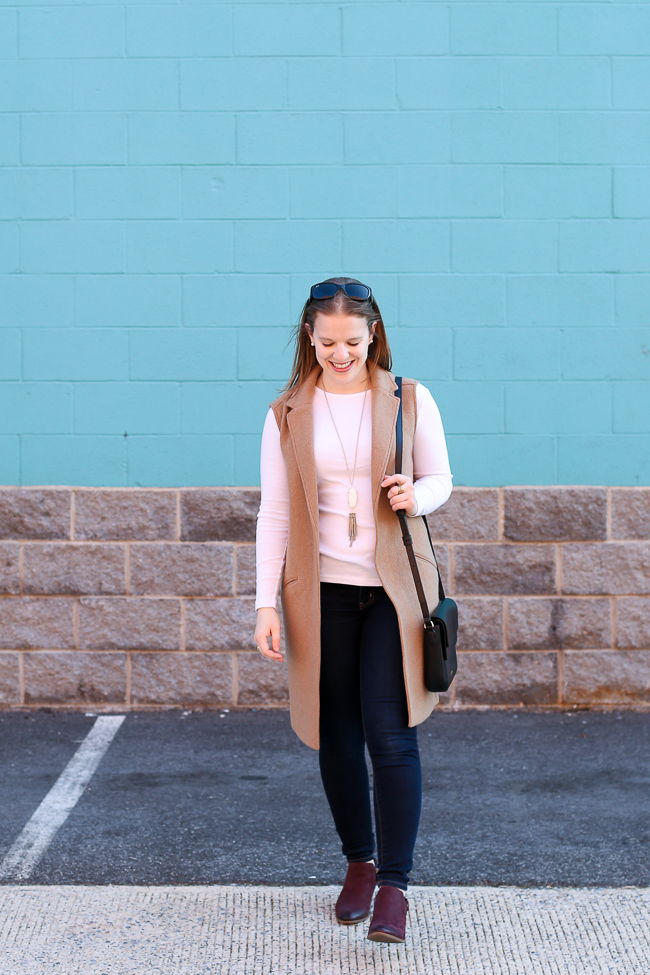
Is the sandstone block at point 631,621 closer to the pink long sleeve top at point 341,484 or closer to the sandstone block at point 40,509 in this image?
the pink long sleeve top at point 341,484

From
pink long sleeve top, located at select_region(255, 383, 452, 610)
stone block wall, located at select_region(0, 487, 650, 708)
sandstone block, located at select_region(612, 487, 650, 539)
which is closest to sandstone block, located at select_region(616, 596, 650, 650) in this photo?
stone block wall, located at select_region(0, 487, 650, 708)

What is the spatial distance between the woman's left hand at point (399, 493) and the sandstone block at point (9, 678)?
3.18m

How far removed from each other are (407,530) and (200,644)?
2641mm

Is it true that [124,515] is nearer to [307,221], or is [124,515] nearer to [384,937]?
[307,221]

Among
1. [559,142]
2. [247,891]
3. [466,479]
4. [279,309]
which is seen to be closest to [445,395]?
[466,479]

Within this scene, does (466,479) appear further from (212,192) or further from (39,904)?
(39,904)

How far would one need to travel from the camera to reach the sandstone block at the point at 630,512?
5.25m

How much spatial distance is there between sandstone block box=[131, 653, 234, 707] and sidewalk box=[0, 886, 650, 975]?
6.78 feet

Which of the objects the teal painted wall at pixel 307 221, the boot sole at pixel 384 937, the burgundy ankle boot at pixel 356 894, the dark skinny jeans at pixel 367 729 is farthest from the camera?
the teal painted wall at pixel 307 221

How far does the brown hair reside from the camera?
289cm

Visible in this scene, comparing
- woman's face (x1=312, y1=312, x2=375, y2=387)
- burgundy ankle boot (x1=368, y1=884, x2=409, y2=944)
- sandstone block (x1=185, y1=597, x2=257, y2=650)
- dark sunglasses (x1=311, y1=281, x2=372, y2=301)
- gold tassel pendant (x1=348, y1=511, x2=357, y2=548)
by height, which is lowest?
burgundy ankle boot (x1=368, y1=884, x2=409, y2=944)

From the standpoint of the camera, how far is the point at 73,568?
17.4ft

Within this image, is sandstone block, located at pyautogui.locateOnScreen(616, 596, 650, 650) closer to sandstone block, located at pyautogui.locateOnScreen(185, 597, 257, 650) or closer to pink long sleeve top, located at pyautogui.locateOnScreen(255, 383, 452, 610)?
sandstone block, located at pyautogui.locateOnScreen(185, 597, 257, 650)

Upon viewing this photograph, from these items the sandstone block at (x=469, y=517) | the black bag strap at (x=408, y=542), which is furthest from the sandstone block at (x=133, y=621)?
the black bag strap at (x=408, y=542)
